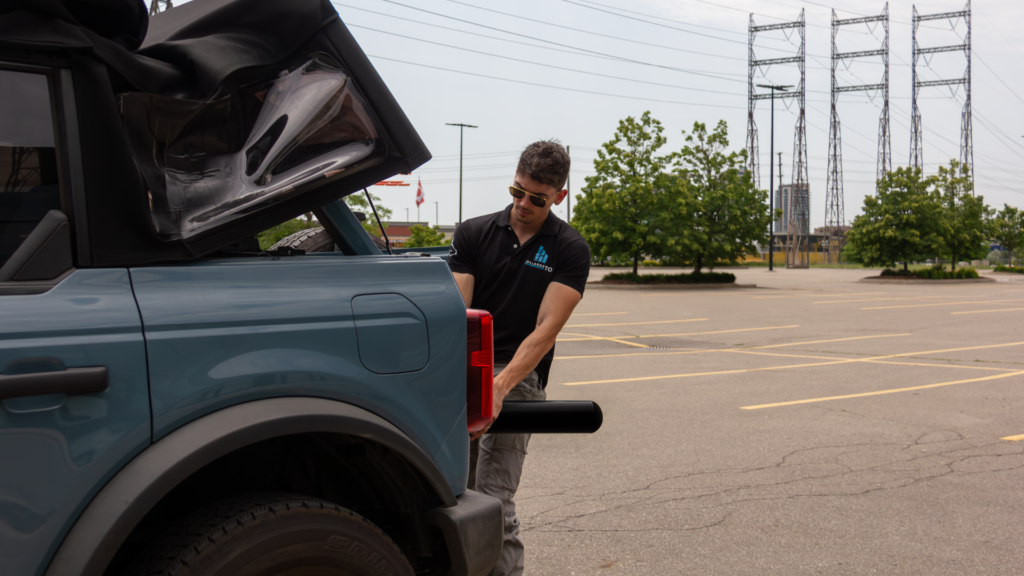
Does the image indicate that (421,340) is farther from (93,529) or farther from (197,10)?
(197,10)

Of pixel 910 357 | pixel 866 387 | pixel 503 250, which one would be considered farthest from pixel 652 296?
pixel 503 250

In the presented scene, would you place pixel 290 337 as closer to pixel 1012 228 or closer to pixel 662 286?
pixel 662 286

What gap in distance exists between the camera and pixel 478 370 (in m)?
2.45

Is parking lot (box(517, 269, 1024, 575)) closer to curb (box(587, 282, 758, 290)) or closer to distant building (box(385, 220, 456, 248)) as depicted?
curb (box(587, 282, 758, 290))

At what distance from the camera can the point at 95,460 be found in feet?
5.35

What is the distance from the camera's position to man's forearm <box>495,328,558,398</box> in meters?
2.95

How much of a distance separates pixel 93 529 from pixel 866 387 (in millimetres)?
8629

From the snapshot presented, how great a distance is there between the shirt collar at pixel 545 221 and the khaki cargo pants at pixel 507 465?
0.58m

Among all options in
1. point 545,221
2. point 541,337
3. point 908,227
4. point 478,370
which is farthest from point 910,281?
point 478,370

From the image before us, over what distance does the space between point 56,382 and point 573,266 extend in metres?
2.00

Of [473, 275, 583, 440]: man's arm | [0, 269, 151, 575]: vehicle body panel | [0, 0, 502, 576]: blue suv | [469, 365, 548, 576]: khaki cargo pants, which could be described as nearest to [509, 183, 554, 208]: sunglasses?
[473, 275, 583, 440]: man's arm

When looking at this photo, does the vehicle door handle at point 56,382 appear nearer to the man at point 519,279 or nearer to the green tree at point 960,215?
the man at point 519,279

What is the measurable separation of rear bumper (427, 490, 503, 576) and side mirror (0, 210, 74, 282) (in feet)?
3.79

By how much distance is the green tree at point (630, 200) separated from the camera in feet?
107
